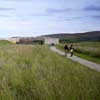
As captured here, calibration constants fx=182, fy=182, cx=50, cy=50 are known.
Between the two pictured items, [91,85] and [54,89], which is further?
[91,85]

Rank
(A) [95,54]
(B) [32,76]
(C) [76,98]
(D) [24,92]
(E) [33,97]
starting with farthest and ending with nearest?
1. (A) [95,54]
2. (B) [32,76]
3. (D) [24,92]
4. (E) [33,97]
5. (C) [76,98]

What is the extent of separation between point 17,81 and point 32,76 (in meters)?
0.50

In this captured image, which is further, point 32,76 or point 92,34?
point 92,34

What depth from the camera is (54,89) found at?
3.81 m

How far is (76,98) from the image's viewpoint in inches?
135

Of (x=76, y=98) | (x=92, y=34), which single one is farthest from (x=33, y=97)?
(x=92, y=34)

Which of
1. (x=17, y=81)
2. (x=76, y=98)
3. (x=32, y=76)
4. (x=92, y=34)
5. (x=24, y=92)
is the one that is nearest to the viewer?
(x=76, y=98)

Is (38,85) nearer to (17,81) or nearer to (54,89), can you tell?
(54,89)

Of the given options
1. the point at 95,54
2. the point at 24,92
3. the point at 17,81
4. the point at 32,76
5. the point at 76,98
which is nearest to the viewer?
the point at 76,98

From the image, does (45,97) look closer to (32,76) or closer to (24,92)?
(24,92)

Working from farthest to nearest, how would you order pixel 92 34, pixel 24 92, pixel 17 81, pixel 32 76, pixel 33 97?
pixel 92 34 < pixel 32 76 < pixel 17 81 < pixel 24 92 < pixel 33 97

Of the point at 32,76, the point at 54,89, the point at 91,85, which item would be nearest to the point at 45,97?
the point at 54,89

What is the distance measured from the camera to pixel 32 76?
202 inches

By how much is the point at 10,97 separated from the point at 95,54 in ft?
66.5
